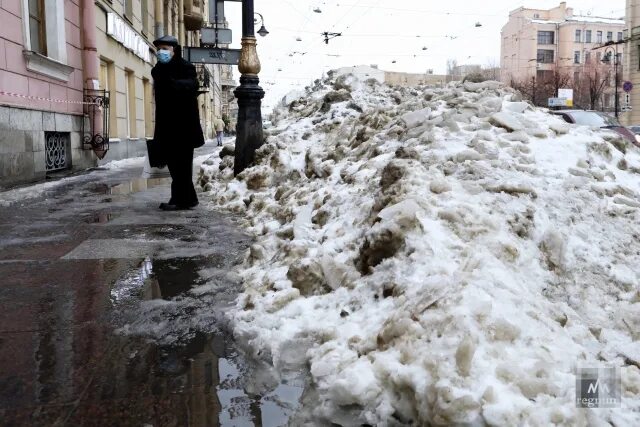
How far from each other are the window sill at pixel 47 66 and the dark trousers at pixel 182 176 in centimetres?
397

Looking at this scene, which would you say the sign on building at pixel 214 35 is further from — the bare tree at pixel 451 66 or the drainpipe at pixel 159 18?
the bare tree at pixel 451 66

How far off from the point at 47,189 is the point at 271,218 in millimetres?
4694

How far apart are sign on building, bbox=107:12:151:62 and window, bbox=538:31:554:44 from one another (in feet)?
210

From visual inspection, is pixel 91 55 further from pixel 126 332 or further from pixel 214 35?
pixel 126 332

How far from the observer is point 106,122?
12398 mm

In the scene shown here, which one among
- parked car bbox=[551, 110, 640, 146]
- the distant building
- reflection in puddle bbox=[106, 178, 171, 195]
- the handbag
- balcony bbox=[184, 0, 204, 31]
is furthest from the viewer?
the distant building

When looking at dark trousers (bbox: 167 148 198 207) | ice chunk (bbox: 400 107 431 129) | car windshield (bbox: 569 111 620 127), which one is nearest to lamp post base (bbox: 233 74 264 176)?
dark trousers (bbox: 167 148 198 207)

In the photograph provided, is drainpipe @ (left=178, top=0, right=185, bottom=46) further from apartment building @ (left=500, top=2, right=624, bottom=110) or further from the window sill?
apartment building @ (left=500, top=2, right=624, bottom=110)

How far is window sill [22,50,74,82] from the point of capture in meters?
8.59

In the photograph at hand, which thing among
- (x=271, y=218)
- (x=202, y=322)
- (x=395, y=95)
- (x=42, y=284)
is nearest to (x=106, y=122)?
(x=395, y=95)

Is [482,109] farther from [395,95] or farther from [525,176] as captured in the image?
[395,95]

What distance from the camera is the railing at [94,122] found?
11570 millimetres

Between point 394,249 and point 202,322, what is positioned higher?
point 394,249

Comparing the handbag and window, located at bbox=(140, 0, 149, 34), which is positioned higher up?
window, located at bbox=(140, 0, 149, 34)
